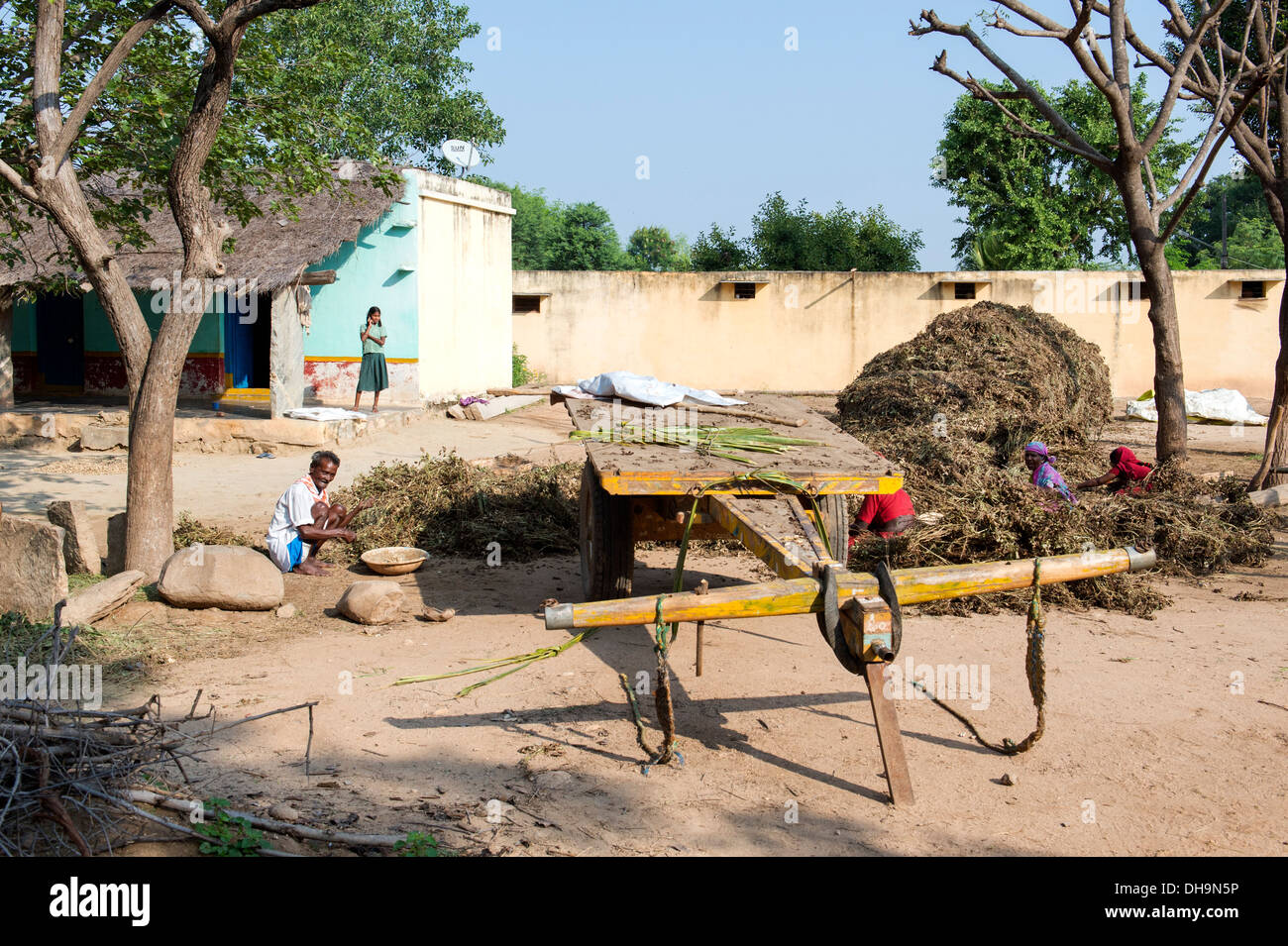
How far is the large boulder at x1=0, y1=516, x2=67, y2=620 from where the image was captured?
20.0ft

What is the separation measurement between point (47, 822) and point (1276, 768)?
15.1 ft

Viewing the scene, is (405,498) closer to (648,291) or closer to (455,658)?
(455,658)

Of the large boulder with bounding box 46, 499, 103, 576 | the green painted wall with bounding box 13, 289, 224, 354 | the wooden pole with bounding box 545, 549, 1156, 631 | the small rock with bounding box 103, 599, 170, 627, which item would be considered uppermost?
the green painted wall with bounding box 13, 289, 224, 354

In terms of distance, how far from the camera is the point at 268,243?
50.1ft

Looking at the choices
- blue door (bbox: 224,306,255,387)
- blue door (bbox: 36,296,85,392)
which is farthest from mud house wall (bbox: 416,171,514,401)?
blue door (bbox: 36,296,85,392)

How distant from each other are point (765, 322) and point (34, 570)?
18676 mm

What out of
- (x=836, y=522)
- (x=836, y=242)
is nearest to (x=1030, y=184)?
(x=836, y=242)

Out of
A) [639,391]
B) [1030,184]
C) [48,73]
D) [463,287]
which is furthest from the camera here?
[1030,184]

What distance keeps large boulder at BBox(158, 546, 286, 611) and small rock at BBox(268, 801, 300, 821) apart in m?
3.23

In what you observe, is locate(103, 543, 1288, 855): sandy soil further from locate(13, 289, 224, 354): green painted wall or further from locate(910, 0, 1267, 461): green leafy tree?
locate(13, 289, 224, 354): green painted wall

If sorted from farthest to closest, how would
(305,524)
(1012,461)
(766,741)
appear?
(1012,461) < (305,524) < (766,741)

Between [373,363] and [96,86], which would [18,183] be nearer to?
[96,86]

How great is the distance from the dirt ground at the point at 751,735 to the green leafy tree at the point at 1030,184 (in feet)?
75.2

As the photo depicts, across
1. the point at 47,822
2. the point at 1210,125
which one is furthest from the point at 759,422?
the point at 1210,125
